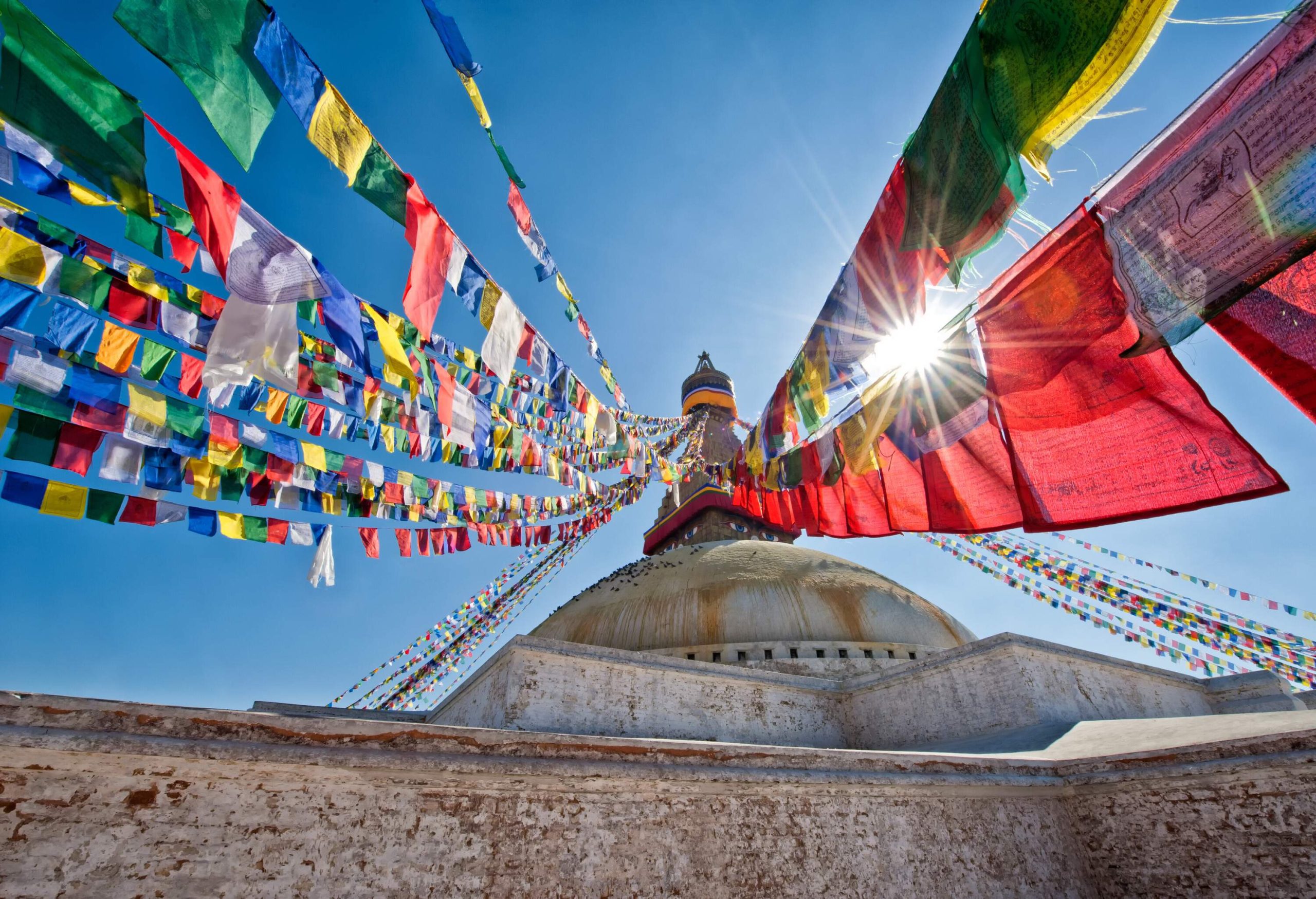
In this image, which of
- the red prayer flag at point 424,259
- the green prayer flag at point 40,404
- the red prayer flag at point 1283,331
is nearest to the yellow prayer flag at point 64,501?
the green prayer flag at point 40,404

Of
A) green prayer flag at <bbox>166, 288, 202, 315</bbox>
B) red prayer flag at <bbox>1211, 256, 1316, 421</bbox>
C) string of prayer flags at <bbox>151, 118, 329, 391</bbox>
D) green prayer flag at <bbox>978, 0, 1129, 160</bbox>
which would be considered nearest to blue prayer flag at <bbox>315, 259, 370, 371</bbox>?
string of prayer flags at <bbox>151, 118, 329, 391</bbox>

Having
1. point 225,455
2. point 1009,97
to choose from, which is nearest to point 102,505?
point 225,455

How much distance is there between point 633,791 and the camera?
13.1 feet

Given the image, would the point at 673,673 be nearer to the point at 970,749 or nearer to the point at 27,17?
the point at 970,749

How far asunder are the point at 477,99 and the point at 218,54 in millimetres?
1297

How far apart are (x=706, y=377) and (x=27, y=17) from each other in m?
25.3

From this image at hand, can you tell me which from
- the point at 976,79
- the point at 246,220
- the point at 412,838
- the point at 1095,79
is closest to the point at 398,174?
the point at 246,220

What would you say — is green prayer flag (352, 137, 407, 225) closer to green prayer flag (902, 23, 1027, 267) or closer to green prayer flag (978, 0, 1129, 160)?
green prayer flag (902, 23, 1027, 267)

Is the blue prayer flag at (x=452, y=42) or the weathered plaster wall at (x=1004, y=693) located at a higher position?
the blue prayer flag at (x=452, y=42)

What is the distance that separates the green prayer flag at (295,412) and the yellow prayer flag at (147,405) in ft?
3.36

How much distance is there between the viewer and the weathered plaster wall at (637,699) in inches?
290

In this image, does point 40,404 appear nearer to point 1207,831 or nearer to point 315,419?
point 315,419

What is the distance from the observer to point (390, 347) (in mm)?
4934

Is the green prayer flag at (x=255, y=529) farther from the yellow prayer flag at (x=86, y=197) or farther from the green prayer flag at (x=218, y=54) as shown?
the green prayer flag at (x=218, y=54)
